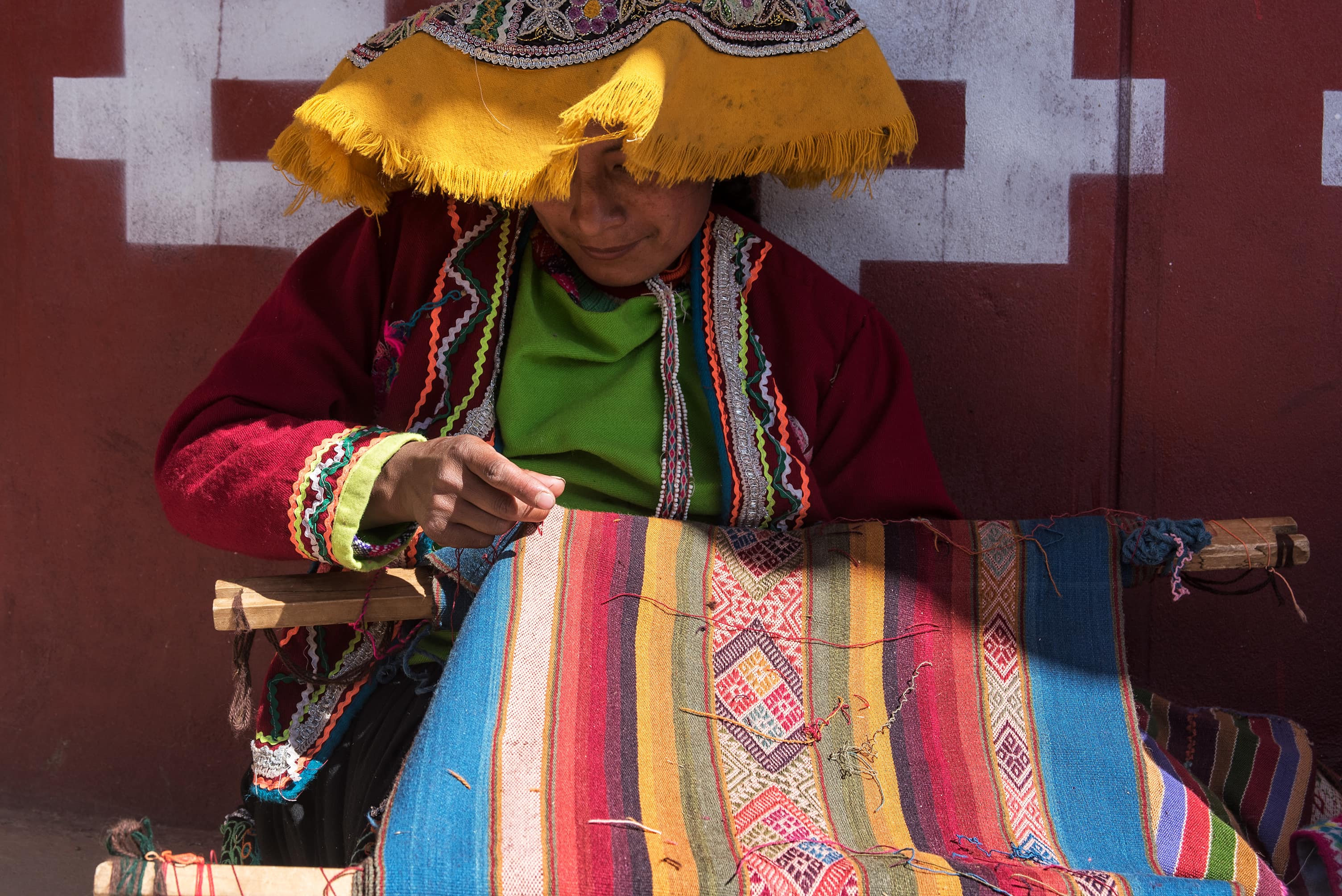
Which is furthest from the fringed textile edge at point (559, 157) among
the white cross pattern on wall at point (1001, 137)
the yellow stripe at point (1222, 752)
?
the yellow stripe at point (1222, 752)

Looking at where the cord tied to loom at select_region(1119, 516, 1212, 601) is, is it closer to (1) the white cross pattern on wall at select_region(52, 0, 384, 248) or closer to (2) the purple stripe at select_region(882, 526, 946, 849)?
(2) the purple stripe at select_region(882, 526, 946, 849)

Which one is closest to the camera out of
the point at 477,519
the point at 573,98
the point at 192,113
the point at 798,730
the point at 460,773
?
the point at 460,773

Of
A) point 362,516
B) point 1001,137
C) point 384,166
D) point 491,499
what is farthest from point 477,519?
point 1001,137

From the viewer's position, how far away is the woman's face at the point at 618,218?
1.59 m

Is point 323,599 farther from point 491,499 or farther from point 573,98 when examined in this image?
point 573,98

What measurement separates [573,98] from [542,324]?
32 cm

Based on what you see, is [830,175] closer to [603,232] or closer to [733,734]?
[603,232]

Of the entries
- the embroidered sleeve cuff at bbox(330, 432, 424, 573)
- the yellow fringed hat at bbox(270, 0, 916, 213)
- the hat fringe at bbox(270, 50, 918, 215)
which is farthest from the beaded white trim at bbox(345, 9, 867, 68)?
the embroidered sleeve cuff at bbox(330, 432, 424, 573)

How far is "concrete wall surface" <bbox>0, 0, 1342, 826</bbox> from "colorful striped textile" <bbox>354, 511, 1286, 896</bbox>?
1.63 ft

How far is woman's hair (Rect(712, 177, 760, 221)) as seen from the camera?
193 cm

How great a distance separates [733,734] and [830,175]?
87cm

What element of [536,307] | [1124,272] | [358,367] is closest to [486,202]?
[536,307]

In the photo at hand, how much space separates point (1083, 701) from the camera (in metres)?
1.52

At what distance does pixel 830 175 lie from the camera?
1.78 metres
